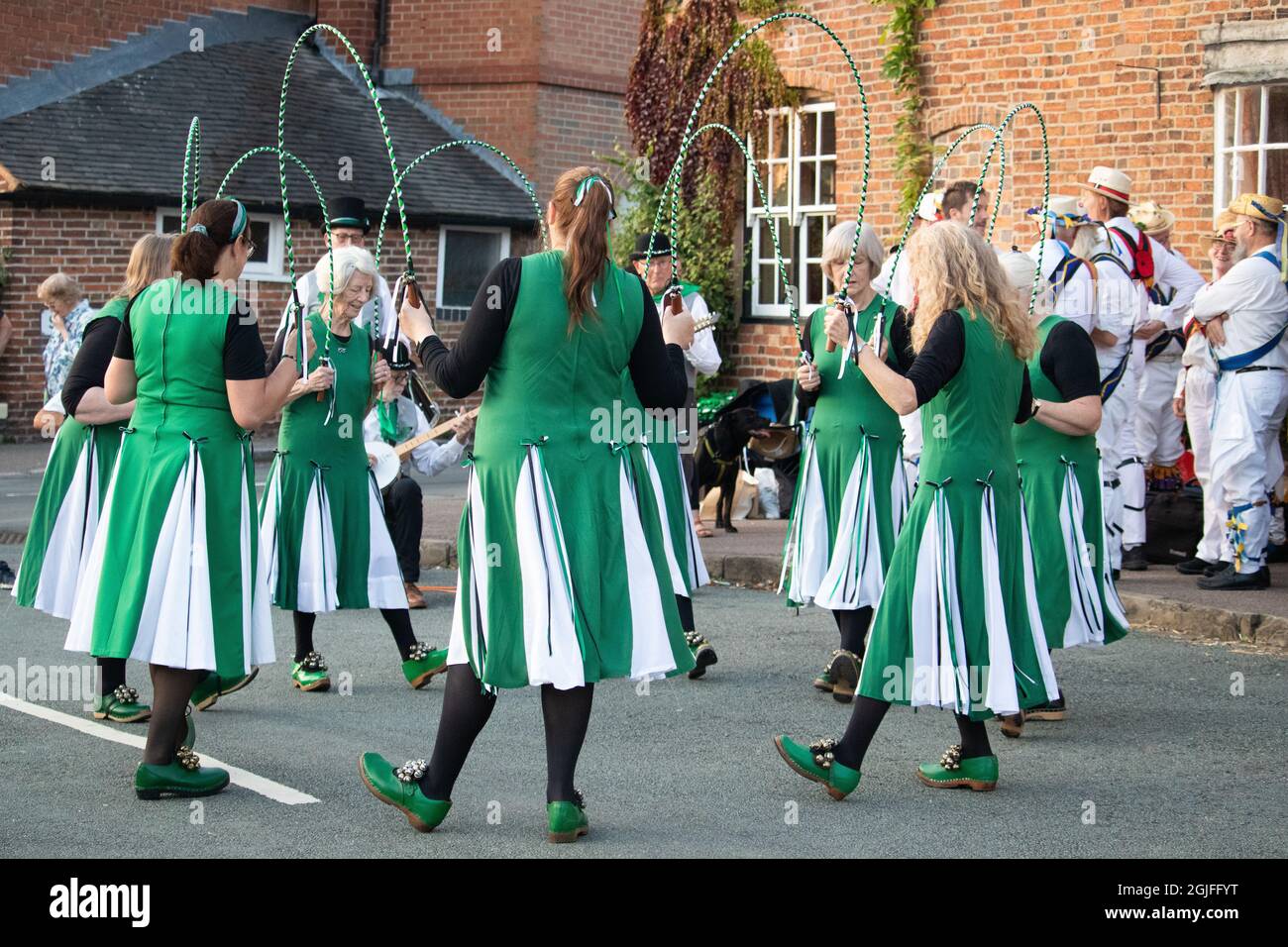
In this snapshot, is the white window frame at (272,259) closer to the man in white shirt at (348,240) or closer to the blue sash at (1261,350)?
the man in white shirt at (348,240)

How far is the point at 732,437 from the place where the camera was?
44.5ft

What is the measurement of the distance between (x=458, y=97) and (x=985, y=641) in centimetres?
2012

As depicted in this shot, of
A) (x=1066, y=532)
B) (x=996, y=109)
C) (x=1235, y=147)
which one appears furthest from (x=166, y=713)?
(x=996, y=109)

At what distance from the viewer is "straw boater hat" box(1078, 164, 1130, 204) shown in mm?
10023

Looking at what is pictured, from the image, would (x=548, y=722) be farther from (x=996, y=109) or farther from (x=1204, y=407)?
(x=996, y=109)

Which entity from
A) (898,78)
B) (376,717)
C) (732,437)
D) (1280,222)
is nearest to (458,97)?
(898,78)

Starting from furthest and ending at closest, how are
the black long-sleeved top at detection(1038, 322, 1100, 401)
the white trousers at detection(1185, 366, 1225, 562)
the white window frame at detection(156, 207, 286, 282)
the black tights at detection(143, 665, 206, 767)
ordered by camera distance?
the white window frame at detection(156, 207, 286, 282)
the white trousers at detection(1185, 366, 1225, 562)
the black long-sleeved top at detection(1038, 322, 1100, 401)
the black tights at detection(143, 665, 206, 767)

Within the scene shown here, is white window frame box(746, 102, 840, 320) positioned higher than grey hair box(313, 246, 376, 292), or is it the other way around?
white window frame box(746, 102, 840, 320)

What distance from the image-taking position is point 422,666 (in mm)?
7816

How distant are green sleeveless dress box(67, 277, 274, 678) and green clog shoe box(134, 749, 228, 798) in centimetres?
32

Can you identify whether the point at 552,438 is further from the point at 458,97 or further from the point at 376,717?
the point at 458,97

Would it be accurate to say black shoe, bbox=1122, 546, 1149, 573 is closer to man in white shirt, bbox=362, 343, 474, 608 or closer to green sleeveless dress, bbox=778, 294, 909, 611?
green sleeveless dress, bbox=778, 294, 909, 611

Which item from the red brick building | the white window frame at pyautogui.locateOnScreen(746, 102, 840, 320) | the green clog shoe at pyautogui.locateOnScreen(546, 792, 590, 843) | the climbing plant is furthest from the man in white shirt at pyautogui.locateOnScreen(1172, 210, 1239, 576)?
the green clog shoe at pyautogui.locateOnScreen(546, 792, 590, 843)

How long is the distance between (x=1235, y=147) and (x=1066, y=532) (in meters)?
7.53
